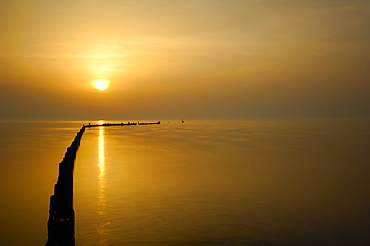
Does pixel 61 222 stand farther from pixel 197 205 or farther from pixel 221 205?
pixel 221 205

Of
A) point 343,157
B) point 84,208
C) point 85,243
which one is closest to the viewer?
point 85,243

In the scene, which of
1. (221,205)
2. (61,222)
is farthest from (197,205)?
(61,222)

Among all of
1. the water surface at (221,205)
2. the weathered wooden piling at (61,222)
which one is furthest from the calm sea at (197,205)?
the weathered wooden piling at (61,222)

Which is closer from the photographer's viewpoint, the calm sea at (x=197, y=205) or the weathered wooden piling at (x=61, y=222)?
the weathered wooden piling at (x=61, y=222)

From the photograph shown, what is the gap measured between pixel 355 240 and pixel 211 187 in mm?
9905

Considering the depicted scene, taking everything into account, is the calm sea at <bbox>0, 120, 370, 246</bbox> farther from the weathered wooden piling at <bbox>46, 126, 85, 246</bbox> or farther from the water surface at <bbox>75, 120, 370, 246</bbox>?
the weathered wooden piling at <bbox>46, 126, 85, 246</bbox>

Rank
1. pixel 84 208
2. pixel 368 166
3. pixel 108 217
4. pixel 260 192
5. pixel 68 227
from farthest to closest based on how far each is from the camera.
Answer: pixel 368 166
pixel 260 192
pixel 84 208
pixel 108 217
pixel 68 227

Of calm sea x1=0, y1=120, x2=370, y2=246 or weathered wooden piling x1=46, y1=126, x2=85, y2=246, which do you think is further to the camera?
calm sea x1=0, y1=120, x2=370, y2=246

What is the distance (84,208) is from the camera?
640 inches

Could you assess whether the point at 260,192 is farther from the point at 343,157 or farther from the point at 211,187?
the point at 343,157

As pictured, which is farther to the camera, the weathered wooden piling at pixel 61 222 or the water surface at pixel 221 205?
the water surface at pixel 221 205

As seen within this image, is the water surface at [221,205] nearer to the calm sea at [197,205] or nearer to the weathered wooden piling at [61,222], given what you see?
the calm sea at [197,205]

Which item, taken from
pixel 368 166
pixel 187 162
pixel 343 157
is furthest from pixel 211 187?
pixel 343 157

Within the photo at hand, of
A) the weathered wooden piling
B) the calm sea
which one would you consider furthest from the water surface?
the weathered wooden piling
